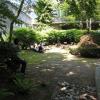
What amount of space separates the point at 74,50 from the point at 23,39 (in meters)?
5.00

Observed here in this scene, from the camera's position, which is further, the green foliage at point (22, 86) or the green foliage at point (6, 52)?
the green foliage at point (6, 52)

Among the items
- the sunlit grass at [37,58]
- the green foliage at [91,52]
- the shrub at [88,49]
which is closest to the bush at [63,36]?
the shrub at [88,49]

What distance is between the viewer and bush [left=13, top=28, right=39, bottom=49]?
854 inches

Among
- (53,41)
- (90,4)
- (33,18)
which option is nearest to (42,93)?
(90,4)

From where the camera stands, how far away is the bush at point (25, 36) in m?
21.7

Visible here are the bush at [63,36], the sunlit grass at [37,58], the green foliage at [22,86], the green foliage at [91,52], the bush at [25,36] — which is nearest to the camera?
the green foliage at [22,86]

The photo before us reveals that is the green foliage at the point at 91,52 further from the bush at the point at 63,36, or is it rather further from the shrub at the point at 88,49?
the bush at the point at 63,36

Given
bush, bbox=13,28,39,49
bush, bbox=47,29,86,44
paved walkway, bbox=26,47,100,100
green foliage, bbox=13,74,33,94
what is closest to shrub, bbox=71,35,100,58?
paved walkway, bbox=26,47,100,100

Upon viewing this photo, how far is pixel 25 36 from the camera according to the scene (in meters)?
22.0

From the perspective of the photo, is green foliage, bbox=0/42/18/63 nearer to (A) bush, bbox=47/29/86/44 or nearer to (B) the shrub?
(B) the shrub

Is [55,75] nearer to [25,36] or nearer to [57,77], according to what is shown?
[57,77]

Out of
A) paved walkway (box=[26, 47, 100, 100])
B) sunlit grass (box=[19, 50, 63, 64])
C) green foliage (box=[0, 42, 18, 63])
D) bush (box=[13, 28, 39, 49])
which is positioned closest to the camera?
paved walkway (box=[26, 47, 100, 100])

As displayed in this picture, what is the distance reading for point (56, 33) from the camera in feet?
87.4

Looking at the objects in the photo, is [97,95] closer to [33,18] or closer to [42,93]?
[42,93]
